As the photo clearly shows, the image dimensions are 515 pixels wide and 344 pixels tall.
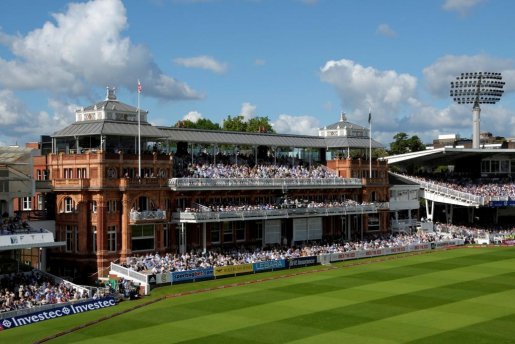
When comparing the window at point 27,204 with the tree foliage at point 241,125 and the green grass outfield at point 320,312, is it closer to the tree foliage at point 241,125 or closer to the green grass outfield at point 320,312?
the green grass outfield at point 320,312

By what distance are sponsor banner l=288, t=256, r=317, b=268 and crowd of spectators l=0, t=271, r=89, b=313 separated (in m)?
19.3

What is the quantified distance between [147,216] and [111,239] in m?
3.08

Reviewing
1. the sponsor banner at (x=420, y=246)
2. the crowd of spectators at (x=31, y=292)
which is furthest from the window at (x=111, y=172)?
the sponsor banner at (x=420, y=246)

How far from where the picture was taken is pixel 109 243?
5241 centimetres

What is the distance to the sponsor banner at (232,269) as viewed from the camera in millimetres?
52469

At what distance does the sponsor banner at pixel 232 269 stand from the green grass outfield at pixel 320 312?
858mm

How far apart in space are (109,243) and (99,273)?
8.05 feet

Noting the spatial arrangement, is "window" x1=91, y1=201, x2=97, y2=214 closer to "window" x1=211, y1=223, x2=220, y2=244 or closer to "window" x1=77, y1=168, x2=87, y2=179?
"window" x1=77, y1=168, x2=87, y2=179

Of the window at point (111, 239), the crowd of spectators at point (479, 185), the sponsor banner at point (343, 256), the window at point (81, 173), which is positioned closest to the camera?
the window at point (111, 239)

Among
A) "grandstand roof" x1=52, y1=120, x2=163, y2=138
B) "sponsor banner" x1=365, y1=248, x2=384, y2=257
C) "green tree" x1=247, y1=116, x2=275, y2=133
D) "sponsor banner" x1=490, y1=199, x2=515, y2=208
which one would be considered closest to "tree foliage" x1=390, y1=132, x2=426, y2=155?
"green tree" x1=247, y1=116, x2=275, y2=133

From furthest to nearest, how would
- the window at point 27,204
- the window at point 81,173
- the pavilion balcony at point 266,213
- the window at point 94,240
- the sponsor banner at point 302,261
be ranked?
1. the sponsor banner at point 302,261
2. the window at point 27,204
3. the pavilion balcony at point 266,213
4. the window at point 81,173
5. the window at point 94,240

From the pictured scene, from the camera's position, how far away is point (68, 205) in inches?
2112

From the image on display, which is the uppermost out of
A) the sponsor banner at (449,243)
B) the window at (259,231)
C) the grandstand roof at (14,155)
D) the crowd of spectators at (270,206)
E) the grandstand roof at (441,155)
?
the grandstand roof at (441,155)

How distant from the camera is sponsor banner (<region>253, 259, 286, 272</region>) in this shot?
55.4 m
